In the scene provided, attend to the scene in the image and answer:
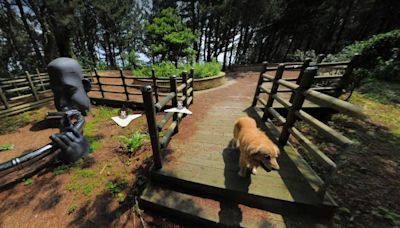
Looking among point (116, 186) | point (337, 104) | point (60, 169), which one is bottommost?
point (60, 169)

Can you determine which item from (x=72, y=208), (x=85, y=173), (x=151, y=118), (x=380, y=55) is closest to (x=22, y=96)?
(x=85, y=173)

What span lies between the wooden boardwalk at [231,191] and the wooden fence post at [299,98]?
0.27 m

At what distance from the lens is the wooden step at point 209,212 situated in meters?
2.18

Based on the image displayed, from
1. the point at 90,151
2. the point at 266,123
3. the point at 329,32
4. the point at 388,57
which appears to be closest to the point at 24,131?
the point at 90,151

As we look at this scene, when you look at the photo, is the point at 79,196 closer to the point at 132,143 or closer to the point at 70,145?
the point at 70,145

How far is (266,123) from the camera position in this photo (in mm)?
4164

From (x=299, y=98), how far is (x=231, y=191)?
190cm

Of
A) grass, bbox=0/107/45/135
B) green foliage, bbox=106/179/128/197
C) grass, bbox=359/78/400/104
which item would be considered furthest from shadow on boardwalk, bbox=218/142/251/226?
grass, bbox=0/107/45/135

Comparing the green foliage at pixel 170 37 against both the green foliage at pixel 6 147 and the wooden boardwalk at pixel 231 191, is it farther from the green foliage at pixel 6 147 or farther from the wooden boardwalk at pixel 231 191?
the wooden boardwalk at pixel 231 191

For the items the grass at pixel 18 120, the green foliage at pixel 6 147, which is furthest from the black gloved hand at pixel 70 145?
the grass at pixel 18 120

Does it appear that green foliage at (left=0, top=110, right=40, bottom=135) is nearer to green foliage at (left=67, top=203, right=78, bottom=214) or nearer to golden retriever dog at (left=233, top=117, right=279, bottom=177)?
green foliage at (left=67, top=203, right=78, bottom=214)

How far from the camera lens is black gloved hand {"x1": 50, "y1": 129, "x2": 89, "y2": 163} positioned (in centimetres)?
363

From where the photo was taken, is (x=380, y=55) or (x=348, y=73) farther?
(x=380, y=55)

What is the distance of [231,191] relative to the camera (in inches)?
95.3
